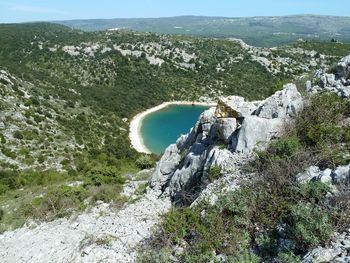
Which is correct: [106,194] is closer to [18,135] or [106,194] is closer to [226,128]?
[226,128]

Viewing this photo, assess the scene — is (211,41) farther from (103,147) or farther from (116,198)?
(116,198)

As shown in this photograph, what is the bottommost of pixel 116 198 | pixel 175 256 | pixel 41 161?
pixel 41 161

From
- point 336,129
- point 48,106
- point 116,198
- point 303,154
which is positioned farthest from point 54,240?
point 48,106

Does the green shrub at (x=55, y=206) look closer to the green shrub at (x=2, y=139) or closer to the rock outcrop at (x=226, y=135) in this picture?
the rock outcrop at (x=226, y=135)

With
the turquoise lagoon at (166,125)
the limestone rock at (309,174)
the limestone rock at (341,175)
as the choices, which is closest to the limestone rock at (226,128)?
the limestone rock at (309,174)

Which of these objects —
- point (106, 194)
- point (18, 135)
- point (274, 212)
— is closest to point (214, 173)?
point (274, 212)

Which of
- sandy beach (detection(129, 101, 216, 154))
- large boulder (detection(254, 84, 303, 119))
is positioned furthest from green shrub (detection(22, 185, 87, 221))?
sandy beach (detection(129, 101, 216, 154))

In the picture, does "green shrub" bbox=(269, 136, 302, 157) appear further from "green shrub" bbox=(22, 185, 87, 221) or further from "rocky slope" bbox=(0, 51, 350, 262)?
"green shrub" bbox=(22, 185, 87, 221)
